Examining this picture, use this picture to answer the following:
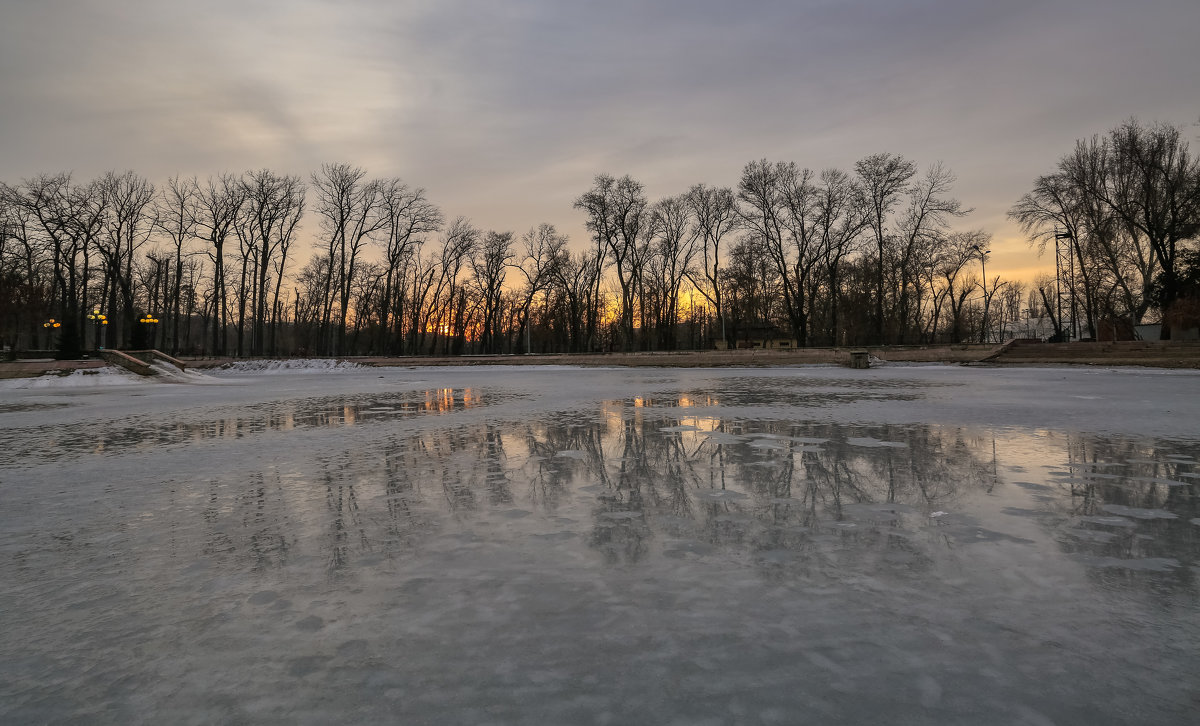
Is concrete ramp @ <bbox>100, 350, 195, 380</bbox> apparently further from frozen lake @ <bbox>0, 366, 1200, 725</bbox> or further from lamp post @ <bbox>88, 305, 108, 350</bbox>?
frozen lake @ <bbox>0, 366, 1200, 725</bbox>

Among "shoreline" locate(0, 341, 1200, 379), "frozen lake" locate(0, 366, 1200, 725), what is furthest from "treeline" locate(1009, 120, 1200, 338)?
"frozen lake" locate(0, 366, 1200, 725)

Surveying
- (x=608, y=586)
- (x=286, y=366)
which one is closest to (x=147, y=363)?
(x=286, y=366)

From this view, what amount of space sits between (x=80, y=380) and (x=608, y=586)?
101 ft

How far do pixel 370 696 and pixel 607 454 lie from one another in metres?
4.87

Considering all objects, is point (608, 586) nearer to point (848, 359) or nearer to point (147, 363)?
point (848, 359)

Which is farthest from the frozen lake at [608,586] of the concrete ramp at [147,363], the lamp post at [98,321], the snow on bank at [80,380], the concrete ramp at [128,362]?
the lamp post at [98,321]

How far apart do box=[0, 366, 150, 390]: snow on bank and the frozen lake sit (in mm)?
22265

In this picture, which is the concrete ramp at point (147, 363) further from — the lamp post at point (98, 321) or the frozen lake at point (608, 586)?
the frozen lake at point (608, 586)

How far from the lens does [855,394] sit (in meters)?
15.1

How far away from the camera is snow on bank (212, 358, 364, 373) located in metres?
36.8

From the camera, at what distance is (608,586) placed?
308cm

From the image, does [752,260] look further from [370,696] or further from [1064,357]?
[370,696]

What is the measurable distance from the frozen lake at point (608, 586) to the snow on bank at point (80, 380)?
22.3m

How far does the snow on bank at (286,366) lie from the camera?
121ft
